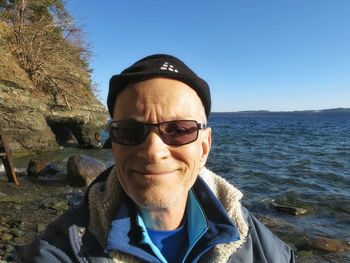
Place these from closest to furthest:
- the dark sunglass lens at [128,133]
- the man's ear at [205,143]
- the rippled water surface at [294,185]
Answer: the dark sunglass lens at [128,133], the man's ear at [205,143], the rippled water surface at [294,185]

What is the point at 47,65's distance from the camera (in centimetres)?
2128

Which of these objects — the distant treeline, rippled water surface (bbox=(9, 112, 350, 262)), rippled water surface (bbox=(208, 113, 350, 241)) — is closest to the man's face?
rippled water surface (bbox=(9, 112, 350, 262))

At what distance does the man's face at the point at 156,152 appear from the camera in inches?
78.8

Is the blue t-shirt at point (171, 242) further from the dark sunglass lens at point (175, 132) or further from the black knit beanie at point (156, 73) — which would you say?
the black knit beanie at point (156, 73)

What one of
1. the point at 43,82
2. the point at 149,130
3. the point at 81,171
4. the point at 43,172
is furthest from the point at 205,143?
the point at 43,82

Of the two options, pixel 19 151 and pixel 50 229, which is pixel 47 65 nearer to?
pixel 19 151

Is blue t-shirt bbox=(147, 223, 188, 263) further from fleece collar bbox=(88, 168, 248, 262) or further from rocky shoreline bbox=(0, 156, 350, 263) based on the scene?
rocky shoreline bbox=(0, 156, 350, 263)

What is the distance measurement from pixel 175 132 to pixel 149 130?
0.14 metres

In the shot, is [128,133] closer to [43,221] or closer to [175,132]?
[175,132]

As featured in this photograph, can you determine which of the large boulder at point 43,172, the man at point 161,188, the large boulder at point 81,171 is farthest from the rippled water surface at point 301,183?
the man at point 161,188

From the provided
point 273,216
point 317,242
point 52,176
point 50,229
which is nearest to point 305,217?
point 273,216

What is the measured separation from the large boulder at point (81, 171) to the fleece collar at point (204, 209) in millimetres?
9810

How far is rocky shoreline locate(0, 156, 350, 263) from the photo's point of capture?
7031mm

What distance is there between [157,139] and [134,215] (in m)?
0.44
